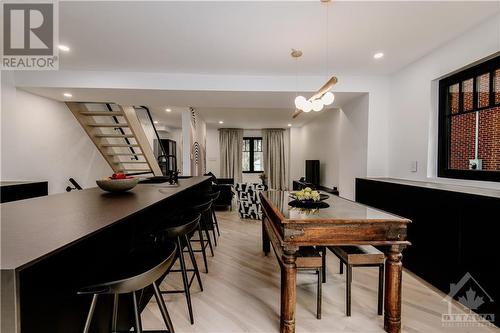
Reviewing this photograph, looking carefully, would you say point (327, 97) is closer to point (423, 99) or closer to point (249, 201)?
point (423, 99)

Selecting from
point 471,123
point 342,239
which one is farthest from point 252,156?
point 342,239

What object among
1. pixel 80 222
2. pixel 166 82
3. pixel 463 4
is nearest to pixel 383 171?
pixel 463 4

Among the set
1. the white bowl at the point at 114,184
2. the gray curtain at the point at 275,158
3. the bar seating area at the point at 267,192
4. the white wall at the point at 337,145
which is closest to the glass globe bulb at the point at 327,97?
the bar seating area at the point at 267,192

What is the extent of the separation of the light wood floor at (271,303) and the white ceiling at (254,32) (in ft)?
8.58

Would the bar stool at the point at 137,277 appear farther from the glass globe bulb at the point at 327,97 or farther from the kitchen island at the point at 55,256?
the glass globe bulb at the point at 327,97

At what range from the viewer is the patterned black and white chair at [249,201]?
5066 millimetres

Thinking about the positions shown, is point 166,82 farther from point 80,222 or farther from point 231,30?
point 80,222

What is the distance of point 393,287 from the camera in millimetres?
1671

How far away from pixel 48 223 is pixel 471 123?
Answer: 12.0ft

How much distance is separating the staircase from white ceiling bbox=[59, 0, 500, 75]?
5.60ft

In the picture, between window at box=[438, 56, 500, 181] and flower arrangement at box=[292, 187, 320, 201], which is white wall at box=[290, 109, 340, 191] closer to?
window at box=[438, 56, 500, 181]

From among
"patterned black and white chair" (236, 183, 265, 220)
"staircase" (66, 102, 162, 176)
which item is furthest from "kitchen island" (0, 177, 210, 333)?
"staircase" (66, 102, 162, 176)

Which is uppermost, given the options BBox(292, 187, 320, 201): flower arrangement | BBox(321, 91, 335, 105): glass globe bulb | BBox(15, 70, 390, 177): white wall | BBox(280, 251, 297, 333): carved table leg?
BBox(15, 70, 390, 177): white wall

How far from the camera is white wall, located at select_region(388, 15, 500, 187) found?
232 centimetres
